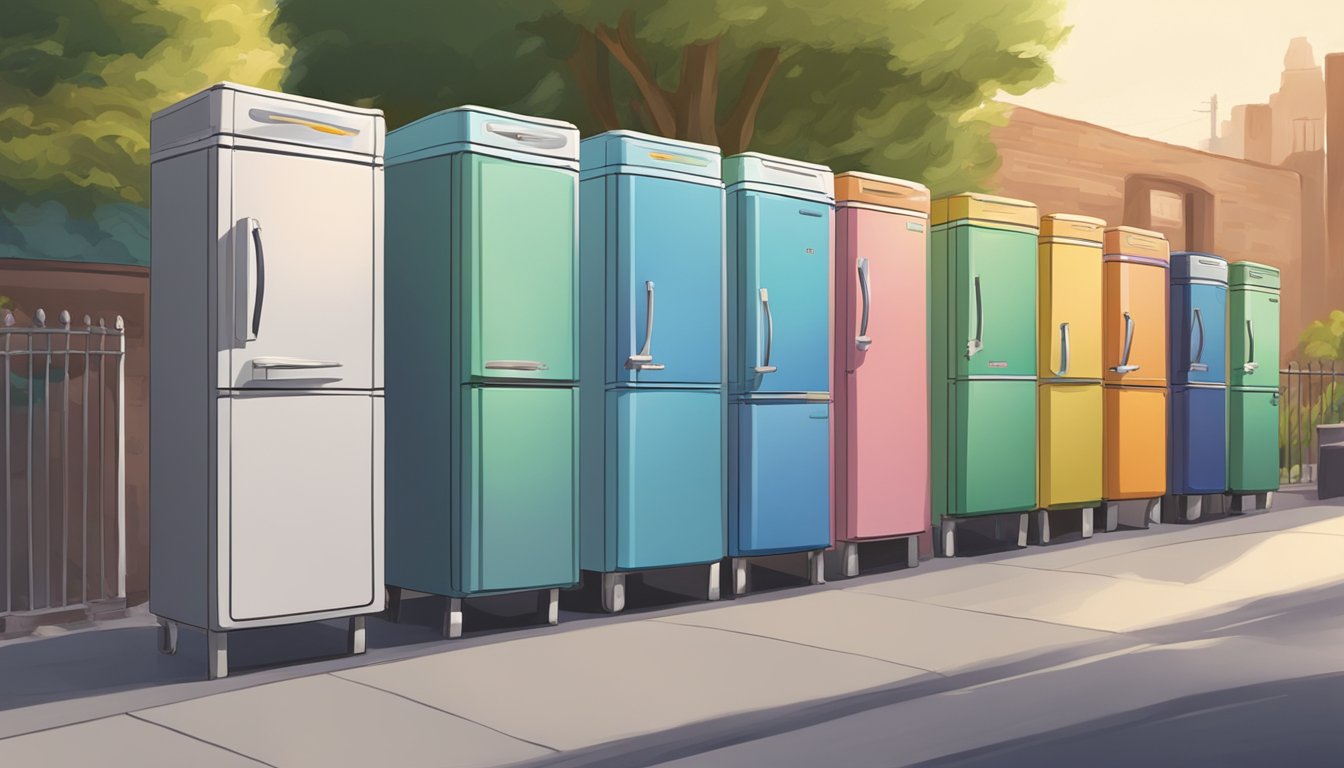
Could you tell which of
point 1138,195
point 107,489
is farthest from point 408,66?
point 1138,195

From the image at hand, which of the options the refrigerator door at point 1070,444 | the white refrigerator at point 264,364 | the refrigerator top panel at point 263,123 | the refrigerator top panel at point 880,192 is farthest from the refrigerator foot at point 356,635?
the refrigerator door at point 1070,444

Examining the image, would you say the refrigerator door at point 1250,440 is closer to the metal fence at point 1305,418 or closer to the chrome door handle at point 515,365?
the metal fence at point 1305,418

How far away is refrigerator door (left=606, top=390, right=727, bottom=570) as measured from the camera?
815cm

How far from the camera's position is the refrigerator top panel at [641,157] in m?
8.15

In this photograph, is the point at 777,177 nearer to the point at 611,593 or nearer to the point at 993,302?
the point at 993,302

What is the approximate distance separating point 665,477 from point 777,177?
2.19 meters

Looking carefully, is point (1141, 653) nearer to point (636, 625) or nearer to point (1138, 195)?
point (636, 625)

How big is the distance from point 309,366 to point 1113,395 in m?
8.15

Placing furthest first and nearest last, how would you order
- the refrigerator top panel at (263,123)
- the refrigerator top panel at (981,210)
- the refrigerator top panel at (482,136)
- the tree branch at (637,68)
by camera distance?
the tree branch at (637,68) → the refrigerator top panel at (981,210) → the refrigerator top panel at (482,136) → the refrigerator top panel at (263,123)

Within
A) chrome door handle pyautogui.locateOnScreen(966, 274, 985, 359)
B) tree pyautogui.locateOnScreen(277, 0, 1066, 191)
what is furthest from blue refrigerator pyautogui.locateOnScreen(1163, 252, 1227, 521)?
chrome door handle pyautogui.locateOnScreen(966, 274, 985, 359)

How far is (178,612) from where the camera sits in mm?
6664

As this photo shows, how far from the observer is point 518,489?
752 cm

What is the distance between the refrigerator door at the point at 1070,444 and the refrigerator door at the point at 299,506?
6493 mm

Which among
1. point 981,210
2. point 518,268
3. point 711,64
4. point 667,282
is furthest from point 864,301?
point 711,64
